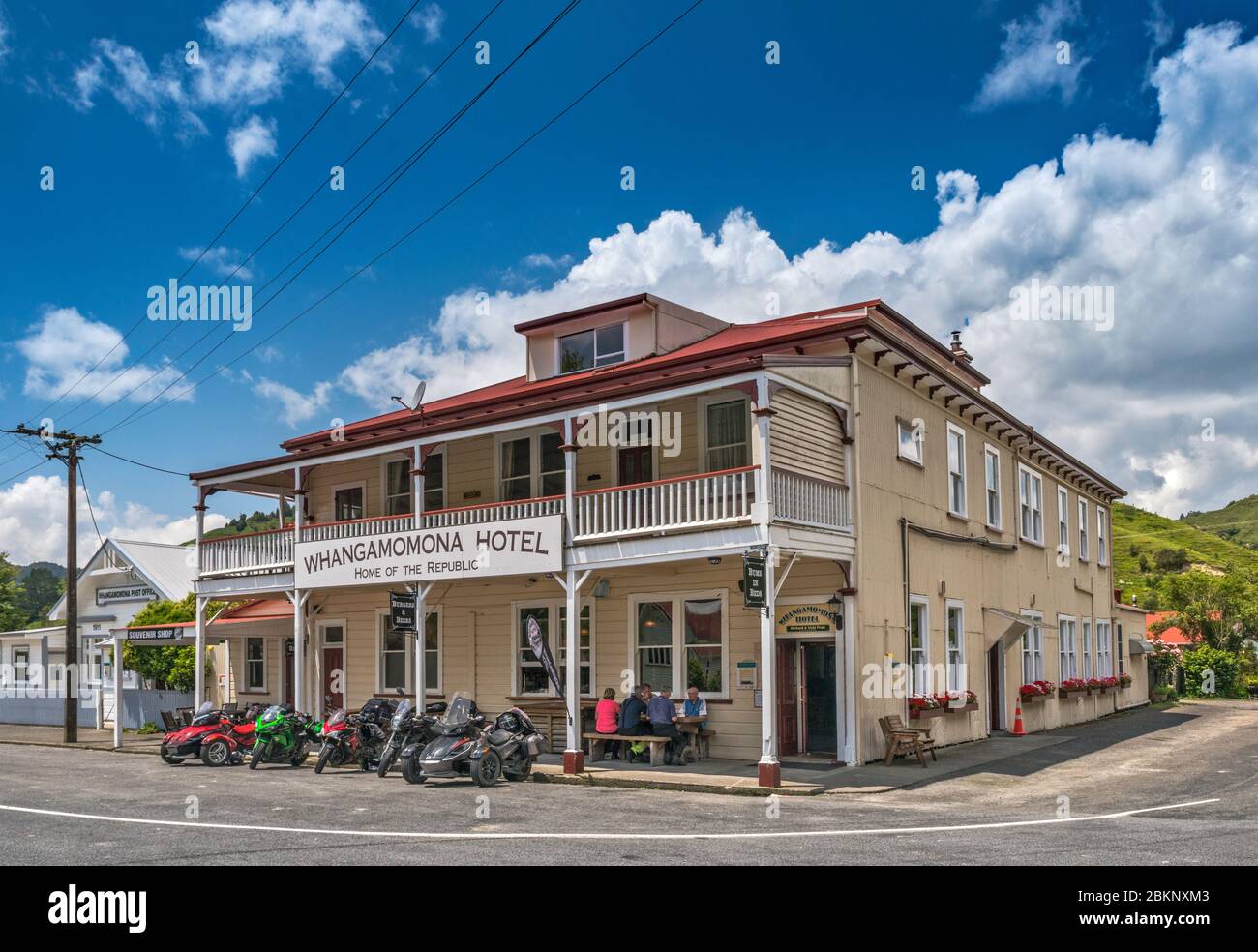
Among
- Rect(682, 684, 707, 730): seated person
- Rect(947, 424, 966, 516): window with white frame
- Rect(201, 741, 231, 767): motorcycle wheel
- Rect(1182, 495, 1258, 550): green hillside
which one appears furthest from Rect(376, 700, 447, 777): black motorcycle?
Rect(1182, 495, 1258, 550): green hillside

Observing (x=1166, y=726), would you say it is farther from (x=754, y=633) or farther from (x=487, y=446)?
(x=487, y=446)

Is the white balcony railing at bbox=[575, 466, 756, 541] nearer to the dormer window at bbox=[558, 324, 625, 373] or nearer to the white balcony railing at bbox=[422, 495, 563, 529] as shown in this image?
the white balcony railing at bbox=[422, 495, 563, 529]

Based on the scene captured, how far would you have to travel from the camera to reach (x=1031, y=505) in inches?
1137

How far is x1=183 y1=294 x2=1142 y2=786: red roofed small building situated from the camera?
18.7 metres

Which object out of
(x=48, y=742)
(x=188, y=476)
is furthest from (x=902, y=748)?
(x=48, y=742)

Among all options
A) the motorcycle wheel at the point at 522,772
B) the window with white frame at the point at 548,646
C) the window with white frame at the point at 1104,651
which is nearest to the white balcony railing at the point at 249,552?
the window with white frame at the point at 548,646

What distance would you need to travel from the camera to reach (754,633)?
66.3 ft

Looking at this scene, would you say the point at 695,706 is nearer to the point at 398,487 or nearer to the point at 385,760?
the point at 385,760

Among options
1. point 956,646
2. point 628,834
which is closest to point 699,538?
point 628,834

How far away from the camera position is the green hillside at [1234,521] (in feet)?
477

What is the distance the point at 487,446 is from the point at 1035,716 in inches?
539

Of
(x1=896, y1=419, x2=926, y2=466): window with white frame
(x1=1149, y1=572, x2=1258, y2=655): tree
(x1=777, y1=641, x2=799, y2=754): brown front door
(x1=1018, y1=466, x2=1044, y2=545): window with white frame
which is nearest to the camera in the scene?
(x1=777, y1=641, x2=799, y2=754): brown front door

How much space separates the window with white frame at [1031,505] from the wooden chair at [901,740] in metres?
9.64

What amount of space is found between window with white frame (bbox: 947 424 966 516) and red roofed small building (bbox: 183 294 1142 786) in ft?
0.20
